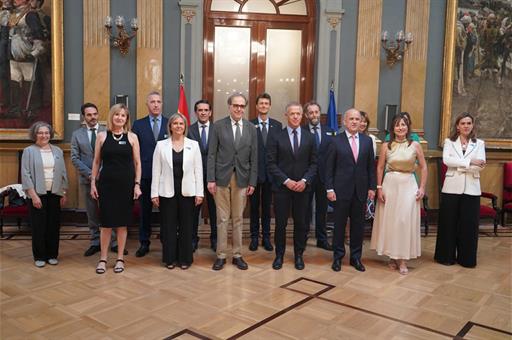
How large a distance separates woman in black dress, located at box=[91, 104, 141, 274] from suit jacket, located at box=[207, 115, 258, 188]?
72cm

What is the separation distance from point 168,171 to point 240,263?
1.12 meters

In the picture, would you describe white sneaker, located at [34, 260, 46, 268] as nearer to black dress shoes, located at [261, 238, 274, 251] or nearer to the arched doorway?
black dress shoes, located at [261, 238, 274, 251]

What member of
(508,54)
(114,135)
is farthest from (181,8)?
(508,54)

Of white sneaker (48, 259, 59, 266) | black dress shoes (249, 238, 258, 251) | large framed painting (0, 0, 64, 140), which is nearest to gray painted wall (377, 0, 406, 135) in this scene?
black dress shoes (249, 238, 258, 251)

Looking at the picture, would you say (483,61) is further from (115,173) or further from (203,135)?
(115,173)

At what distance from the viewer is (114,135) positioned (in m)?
4.21

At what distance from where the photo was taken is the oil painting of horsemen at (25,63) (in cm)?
597

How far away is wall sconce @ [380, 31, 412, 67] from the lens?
20.9ft

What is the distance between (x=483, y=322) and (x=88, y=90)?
522 cm

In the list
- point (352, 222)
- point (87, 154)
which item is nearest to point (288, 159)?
point (352, 222)

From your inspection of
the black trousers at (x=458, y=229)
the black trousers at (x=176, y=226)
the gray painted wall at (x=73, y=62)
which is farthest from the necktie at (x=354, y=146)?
the gray painted wall at (x=73, y=62)

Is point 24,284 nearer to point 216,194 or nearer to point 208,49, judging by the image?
point 216,194

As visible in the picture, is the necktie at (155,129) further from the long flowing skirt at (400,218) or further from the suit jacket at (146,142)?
the long flowing skirt at (400,218)

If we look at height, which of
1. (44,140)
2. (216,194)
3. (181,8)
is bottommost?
(216,194)
